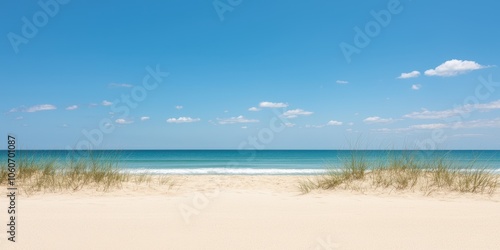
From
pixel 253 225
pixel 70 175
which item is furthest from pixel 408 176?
pixel 70 175

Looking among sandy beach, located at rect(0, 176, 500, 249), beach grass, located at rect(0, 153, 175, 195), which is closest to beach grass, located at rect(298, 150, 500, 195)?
sandy beach, located at rect(0, 176, 500, 249)

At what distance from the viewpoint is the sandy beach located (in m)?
3.24

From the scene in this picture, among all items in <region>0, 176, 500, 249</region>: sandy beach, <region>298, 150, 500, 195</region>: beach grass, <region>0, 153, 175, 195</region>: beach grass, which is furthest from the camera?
<region>0, 153, 175, 195</region>: beach grass

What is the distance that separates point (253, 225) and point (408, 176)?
214 inches

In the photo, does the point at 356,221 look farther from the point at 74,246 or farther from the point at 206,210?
the point at 74,246

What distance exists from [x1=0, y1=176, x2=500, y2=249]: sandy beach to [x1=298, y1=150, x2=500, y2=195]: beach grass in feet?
7.88

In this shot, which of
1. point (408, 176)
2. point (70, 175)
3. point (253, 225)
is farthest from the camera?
point (70, 175)

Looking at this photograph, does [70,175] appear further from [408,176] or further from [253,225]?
[408,176]

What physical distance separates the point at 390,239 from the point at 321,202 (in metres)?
2.42

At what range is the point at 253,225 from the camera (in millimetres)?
3953

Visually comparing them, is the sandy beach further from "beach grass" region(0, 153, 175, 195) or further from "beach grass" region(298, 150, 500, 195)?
"beach grass" region(0, 153, 175, 195)

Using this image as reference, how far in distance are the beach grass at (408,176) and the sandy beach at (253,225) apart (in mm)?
2402

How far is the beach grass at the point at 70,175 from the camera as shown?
309 inches

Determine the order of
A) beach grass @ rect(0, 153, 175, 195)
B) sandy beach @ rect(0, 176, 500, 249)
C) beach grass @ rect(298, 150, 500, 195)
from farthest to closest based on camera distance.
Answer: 1. beach grass @ rect(0, 153, 175, 195)
2. beach grass @ rect(298, 150, 500, 195)
3. sandy beach @ rect(0, 176, 500, 249)
